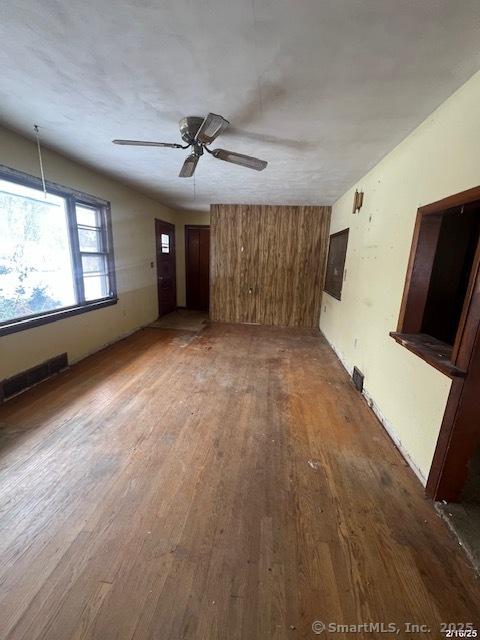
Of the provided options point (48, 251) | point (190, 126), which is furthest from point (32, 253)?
point (190, 126)

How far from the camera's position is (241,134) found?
2162 millimetres

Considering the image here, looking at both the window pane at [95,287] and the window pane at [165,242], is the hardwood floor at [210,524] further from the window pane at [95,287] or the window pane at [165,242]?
the window pane at [165,242]

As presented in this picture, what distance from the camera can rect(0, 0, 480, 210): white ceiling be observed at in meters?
1.10

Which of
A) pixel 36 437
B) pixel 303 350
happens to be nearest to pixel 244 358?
pixel 303 350

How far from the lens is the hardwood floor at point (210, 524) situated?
3.31 ft

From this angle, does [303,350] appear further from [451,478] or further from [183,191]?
[183,191]

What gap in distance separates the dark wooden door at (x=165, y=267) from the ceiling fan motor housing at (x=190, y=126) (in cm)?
337

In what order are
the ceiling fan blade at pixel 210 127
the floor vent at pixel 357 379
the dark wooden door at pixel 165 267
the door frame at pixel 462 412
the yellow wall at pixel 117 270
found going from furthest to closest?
the dark wooden door at pixel 165 267
the floor vent at pixel 357 379
the yellow wall at pixel 117 270
the ceiling fan blade at pixel 210 127
the door frame at pixel 462 412

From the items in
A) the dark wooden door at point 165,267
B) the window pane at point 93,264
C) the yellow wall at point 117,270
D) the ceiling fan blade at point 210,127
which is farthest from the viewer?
the dark wooden door at point 165,267

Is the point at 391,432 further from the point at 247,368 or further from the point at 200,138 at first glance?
the point at 200,138

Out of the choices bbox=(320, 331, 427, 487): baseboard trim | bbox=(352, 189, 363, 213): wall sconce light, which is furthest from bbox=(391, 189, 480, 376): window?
bbox=(352, 189, 363, 213): wall sconce light

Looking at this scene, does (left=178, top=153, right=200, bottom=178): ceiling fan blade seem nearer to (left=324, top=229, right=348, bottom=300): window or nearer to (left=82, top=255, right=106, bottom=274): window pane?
(left=82, top=255, right=106, bottom=274): window pane

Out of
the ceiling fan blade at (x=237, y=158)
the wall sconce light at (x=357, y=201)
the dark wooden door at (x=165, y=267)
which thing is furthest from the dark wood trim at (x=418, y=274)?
the dark wooden door at (x=165, y=267)

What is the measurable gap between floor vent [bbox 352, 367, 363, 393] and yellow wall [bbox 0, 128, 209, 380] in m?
3.36
